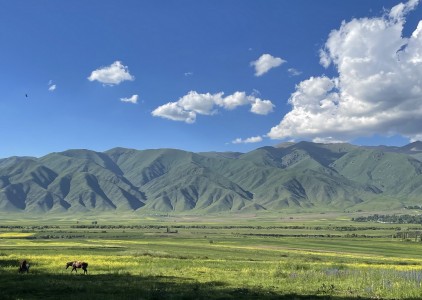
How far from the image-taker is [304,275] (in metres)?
46.2

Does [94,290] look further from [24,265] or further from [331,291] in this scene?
[331,291]

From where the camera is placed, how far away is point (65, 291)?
30.9 meters

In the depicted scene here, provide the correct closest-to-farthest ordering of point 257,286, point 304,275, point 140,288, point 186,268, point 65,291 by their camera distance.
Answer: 1. point 65,291
2. point 140,288
3. point 257,286
4. point 304,275
5. point 186,268

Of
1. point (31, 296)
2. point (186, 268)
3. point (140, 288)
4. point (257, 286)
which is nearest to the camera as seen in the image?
point (31, 296)

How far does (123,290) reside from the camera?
32.0 metres

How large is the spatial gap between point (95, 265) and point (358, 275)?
102 ft

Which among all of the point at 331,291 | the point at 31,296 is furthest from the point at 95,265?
the point at 331,291

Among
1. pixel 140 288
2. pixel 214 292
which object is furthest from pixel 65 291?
pixel 214 292

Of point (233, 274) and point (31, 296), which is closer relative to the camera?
point (31, 296)

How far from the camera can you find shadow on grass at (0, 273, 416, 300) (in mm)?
29250

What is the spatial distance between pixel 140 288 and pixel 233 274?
53.1ft

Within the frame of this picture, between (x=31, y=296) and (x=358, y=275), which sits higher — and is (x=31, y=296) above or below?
above

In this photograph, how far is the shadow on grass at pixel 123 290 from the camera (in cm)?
2925

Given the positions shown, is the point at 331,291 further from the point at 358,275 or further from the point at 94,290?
the point at 94,290
